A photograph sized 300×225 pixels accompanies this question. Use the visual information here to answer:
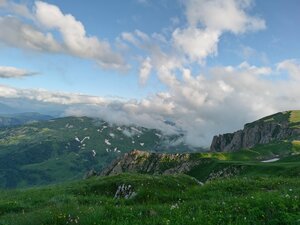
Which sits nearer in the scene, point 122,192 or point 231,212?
point 231,212

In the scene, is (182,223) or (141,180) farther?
(141,180)

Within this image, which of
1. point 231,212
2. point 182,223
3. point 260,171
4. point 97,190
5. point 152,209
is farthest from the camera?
point 260,171

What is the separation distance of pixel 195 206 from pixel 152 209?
2.12 meters

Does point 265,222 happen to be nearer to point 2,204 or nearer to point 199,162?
point 2,204

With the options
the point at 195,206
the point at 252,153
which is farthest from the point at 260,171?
the point at 252,153

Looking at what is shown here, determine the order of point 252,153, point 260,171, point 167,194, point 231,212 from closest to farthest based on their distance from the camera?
point 231,212 → point 167,194 → point 260,171 → point 252,153

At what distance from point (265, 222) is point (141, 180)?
66.2 ft

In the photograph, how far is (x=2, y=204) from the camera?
85.1 ft

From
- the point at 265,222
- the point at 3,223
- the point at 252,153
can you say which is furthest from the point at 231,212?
the point at 252,153

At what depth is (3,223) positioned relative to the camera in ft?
53.5

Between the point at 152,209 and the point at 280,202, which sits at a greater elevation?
the point at 280,202

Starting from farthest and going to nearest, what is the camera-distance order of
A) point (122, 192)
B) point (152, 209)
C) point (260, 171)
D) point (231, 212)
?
point (260, 171) < point (122, 192) < point (152, 209) < point (231, 212)

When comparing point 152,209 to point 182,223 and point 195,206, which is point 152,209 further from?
point 182,223

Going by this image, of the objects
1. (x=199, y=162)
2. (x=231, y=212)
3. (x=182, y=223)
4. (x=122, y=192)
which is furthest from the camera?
(x=199, y=162)
